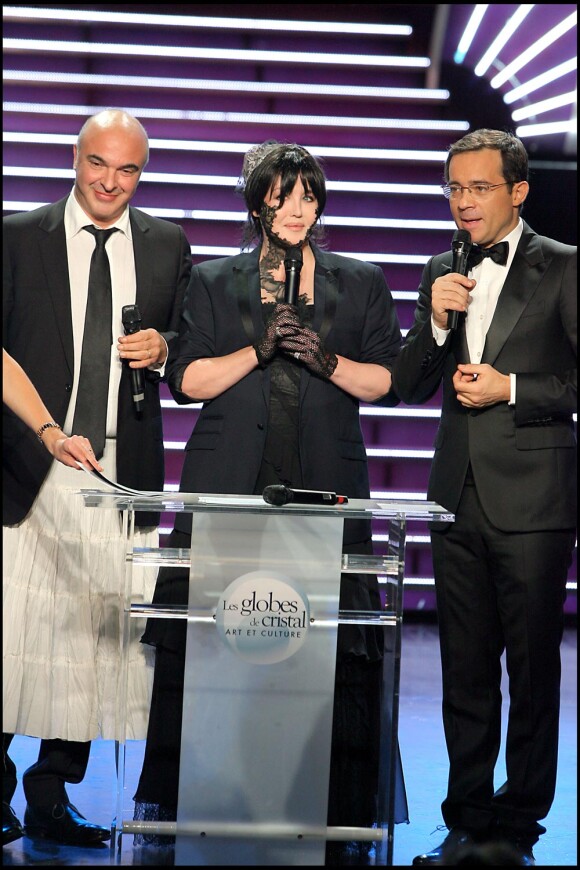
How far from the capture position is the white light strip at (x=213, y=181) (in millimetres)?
5898

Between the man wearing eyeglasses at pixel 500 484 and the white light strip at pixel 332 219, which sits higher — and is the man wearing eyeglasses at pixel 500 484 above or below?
below

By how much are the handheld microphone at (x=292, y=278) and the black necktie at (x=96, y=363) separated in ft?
1.68

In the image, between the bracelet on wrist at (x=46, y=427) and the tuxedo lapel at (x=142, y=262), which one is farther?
the tuxedo lapel at (x=142, y=262)

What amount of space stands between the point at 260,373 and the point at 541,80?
11.9 feet

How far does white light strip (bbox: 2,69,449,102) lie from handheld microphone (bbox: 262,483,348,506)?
3899mm

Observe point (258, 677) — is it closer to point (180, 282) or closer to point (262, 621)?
point (262, 621)

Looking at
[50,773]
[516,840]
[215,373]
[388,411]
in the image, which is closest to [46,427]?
[215,373]

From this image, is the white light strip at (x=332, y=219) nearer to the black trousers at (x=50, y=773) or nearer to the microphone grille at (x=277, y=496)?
the black trousers at (x=50, y=773)

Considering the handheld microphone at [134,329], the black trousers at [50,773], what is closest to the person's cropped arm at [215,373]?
the handheld microphone at [134,329]

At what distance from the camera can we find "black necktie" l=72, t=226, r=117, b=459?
307cm

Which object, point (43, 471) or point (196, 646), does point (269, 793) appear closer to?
point (196, 646)

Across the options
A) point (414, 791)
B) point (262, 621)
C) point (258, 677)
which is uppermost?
point (262, 621)

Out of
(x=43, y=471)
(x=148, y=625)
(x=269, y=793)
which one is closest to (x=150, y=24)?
(x=43, y=471)

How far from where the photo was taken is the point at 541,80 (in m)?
5.96
